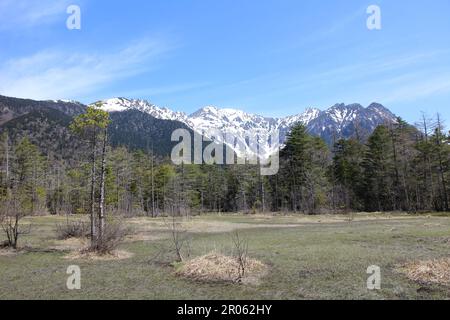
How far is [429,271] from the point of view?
1148cm

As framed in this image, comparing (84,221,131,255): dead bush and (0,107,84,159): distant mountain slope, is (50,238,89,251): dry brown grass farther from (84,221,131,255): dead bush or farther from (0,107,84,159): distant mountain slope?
(0,107,84,159): distant mountain slope

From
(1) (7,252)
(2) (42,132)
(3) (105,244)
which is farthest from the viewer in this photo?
(2) (42,132)

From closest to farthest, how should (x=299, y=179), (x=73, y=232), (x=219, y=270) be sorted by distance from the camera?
(x=219, y=270), (x=73, y=232), (x=299, y=179)

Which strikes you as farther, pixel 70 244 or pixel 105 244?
pixel 70 244

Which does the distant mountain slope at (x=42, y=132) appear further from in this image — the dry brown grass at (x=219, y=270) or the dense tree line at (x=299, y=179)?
the dry brown grass at (x=219, y=270)

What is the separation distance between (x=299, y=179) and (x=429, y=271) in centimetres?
6413

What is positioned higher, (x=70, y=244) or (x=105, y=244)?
(x=105, y=244)

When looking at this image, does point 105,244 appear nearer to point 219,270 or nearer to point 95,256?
point 95,256

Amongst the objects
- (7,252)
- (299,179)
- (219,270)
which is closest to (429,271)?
(219,270)

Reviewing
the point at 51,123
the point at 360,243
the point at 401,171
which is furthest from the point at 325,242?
the point at 51,123

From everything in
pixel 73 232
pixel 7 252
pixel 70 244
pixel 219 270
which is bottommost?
pixel 70 244

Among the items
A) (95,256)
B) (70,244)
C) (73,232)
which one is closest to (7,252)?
(70,244)

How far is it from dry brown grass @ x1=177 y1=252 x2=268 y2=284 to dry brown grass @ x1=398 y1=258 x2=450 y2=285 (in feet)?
14.7

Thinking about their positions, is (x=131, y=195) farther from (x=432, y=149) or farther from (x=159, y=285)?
(x=159, y=285)
